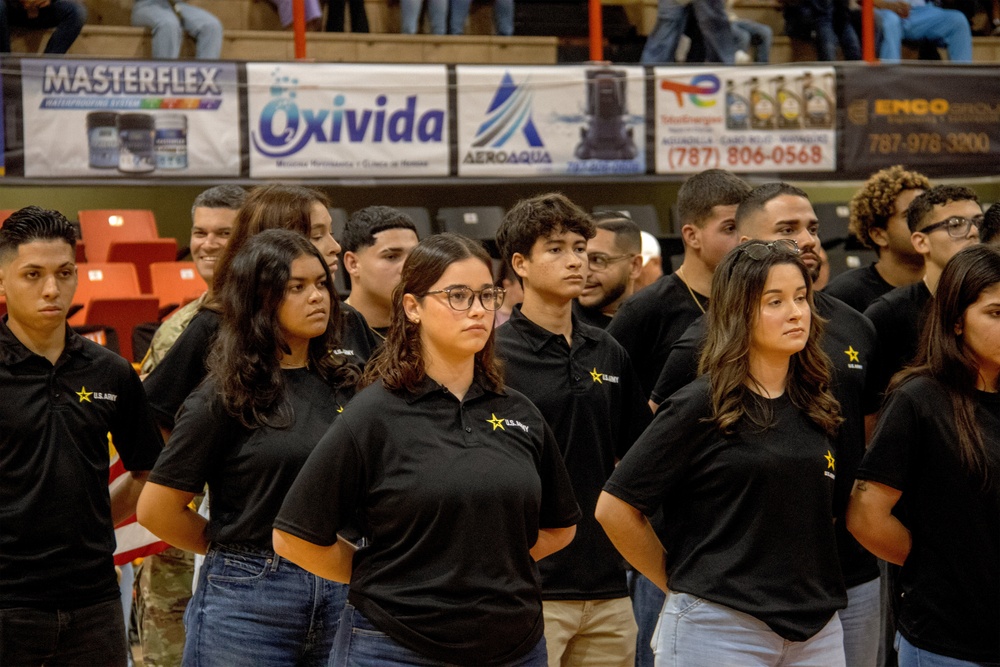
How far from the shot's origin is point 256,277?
2936mm

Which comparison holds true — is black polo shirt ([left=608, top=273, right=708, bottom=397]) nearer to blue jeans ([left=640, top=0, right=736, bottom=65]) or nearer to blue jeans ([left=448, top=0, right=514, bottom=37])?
blue jeans ([left=640, top=0, right=736, bottom=65])

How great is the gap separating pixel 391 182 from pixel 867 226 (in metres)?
4.58

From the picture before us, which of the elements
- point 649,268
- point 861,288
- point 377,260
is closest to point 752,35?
point 649,268

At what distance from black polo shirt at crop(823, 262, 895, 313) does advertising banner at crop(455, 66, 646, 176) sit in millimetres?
4564

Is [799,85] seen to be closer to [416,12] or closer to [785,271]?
[416,12]

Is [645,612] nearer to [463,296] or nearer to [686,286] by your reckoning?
[686,286]

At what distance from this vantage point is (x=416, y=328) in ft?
8.63

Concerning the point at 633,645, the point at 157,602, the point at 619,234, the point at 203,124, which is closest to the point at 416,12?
the point at 203,124

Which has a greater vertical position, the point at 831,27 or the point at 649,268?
the point at 831,27

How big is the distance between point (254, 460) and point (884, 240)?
9.07 feet

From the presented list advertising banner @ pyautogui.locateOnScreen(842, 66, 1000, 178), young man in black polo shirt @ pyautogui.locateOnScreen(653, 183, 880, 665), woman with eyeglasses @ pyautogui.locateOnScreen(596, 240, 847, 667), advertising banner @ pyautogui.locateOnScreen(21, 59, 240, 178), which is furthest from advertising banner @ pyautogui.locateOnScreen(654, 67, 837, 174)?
woman with eyeglasses @ pyautogui.locateOnScreen(596, 240, 847, 667)

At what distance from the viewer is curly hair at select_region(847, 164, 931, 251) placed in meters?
4.57

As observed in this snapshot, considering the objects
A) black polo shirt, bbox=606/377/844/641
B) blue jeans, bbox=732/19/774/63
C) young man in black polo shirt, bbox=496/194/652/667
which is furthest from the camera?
blue jeans, bbox=732/19/774/63

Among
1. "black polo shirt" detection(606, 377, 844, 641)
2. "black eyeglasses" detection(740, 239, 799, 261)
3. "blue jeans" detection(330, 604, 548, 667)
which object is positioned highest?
"black eyeglasses" detection(740, 239, 799, 261)
